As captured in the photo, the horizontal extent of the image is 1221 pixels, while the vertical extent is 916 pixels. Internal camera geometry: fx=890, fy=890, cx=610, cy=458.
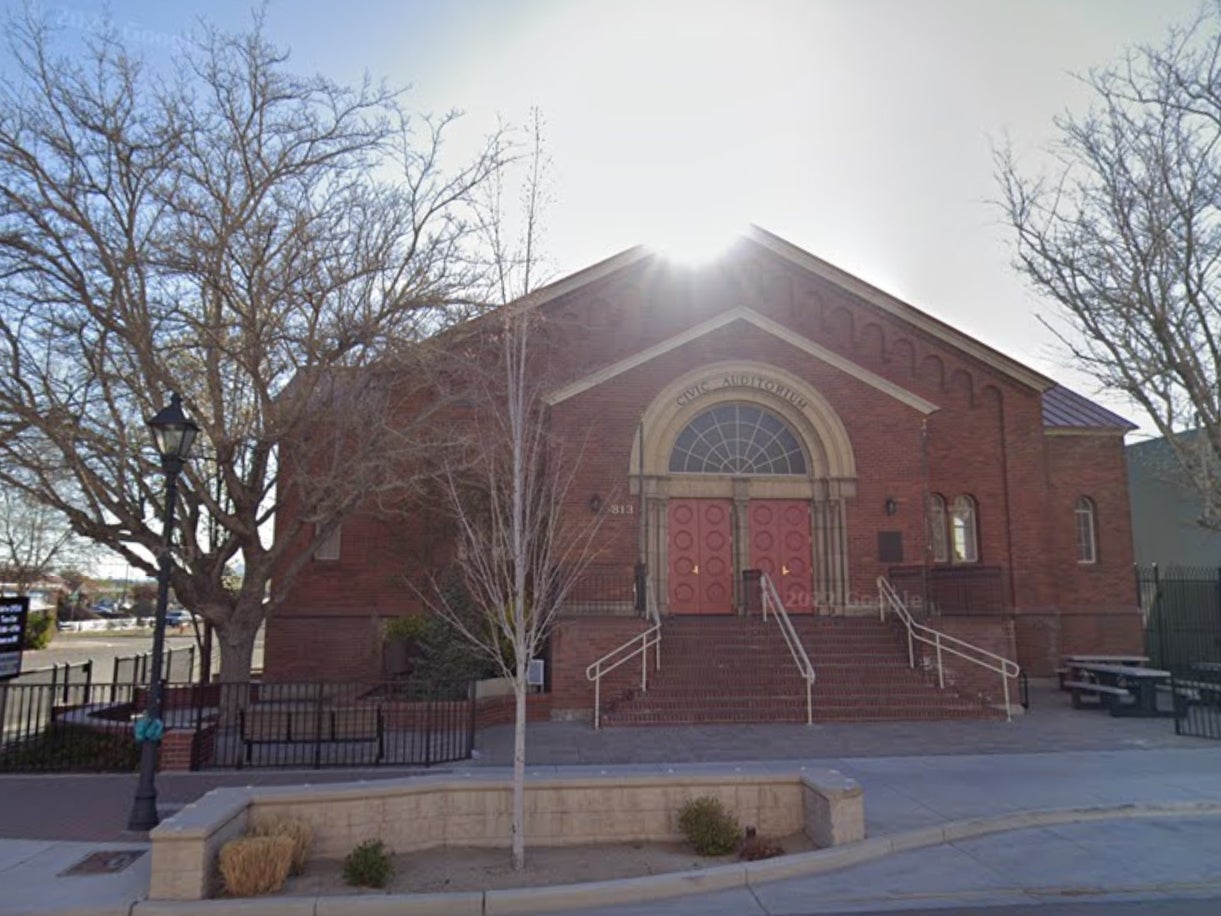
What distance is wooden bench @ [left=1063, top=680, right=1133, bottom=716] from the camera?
661 inches

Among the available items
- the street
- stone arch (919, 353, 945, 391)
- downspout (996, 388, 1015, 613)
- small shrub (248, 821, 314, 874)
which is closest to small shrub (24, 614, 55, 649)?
the street

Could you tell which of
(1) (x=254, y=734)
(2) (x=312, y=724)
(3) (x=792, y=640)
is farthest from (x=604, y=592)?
(1) (x=254, y=734)

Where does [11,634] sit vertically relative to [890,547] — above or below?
below

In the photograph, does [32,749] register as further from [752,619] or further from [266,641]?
[752,619]

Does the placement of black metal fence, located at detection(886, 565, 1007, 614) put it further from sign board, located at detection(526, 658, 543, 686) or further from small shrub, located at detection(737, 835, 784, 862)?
small shrub, located at detection(737, 835, 784, 862)

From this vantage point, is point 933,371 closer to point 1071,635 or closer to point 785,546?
point 785,546

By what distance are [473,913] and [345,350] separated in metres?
9.43

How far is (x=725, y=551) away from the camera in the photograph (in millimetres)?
20078

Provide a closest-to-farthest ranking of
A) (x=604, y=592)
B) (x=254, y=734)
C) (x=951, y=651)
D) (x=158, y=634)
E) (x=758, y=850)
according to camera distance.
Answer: (x=758, y=850) < (x=158, y=634) < (x=254, y=734) < (x=951, y=651) < (x=604, y=592)

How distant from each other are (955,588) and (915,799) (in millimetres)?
10755

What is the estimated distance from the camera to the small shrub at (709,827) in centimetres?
811

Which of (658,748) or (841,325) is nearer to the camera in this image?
(658,748)

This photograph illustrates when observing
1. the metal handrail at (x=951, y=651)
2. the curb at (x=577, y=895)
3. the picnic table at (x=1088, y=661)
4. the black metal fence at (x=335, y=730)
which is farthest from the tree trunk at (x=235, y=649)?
the picnic table at (x=1088, y=661)

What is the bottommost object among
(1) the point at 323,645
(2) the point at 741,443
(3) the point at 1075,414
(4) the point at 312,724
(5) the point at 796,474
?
(4) the point at 312,724
